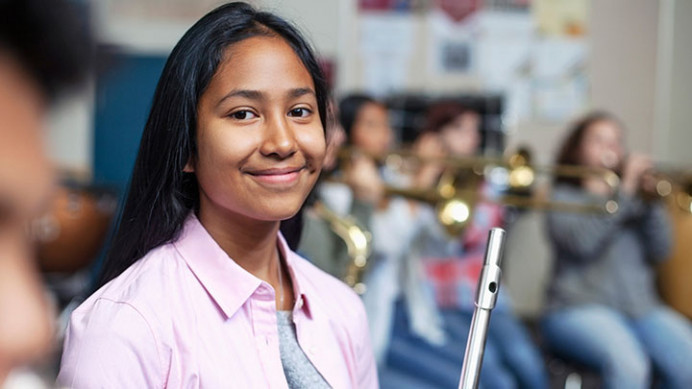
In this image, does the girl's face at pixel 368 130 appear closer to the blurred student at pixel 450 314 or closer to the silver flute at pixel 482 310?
the blurred student at pixel 450 314

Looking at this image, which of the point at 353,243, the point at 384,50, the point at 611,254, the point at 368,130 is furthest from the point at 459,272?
the point at 384,50

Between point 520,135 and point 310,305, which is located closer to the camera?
point 310,305

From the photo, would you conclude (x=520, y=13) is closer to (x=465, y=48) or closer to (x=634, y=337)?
(x=465, y=48)

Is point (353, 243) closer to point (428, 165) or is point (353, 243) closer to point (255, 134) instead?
point (428, 165)

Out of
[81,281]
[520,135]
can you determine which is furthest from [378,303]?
[520,135]

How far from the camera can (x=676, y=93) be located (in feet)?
13.9

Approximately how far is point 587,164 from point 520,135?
1.32m

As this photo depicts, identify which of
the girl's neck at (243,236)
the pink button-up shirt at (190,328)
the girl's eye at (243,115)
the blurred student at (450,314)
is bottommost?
the blurred student at (450,314)

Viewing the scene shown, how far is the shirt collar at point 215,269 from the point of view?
0.86m

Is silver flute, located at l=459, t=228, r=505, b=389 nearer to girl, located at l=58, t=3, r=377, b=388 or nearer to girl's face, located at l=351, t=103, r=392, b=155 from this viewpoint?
girl, located at l=58, t=3, r=377, b=388

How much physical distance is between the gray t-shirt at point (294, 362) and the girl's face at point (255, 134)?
12 cm

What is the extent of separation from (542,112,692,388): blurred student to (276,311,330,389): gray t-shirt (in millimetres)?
1816

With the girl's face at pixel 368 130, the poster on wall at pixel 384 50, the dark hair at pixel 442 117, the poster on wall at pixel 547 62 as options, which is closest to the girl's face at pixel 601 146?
the dark hair at pixel 442 117

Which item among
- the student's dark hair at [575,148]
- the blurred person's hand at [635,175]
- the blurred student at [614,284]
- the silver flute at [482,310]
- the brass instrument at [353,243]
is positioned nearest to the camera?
the silver flute at [482,310]
